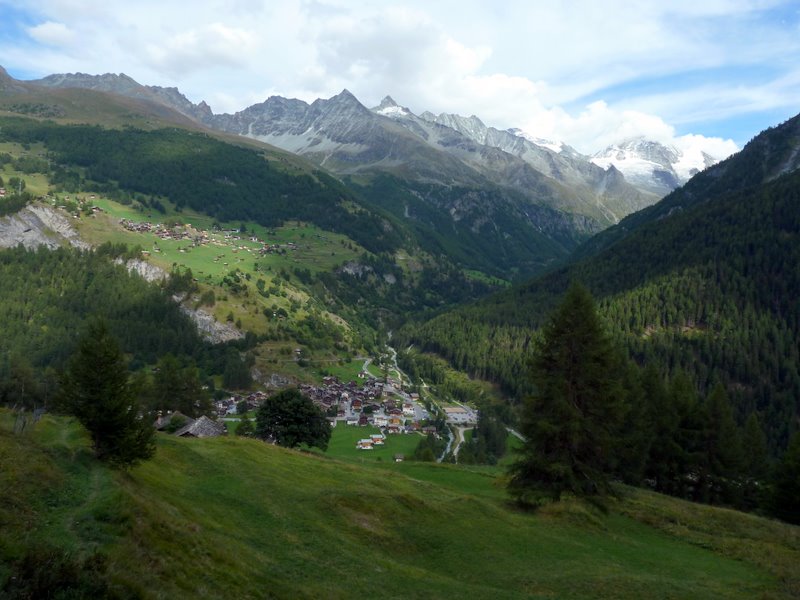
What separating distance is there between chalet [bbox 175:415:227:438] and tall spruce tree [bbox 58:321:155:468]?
148 feet

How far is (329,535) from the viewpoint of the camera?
2900 cm

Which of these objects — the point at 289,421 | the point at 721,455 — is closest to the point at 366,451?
the point at 289,421

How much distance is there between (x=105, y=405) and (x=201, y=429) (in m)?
48.3

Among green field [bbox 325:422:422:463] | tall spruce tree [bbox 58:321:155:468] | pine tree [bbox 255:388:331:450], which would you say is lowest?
green field [bbox 325:422:422:463]

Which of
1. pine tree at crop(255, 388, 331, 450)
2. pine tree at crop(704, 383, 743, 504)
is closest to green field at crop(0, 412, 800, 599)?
pine tree at crop(704, 383, 743, 504)

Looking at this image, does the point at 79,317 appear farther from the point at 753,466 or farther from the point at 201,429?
the point at 753,466

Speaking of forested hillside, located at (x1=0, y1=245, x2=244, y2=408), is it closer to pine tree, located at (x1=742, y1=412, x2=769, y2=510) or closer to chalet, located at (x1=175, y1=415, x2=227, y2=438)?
chalet, located at (x1=175, y1=415, x2=227, y2=438)

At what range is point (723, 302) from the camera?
188 metres

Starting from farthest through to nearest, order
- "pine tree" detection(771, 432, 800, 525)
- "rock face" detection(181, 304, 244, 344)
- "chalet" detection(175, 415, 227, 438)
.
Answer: "rock face" detection(181, 304, 244, 344)
"chalet" detection(175, 415, 227, 438)
"pine tree" detection(771, 432, 800, 525)

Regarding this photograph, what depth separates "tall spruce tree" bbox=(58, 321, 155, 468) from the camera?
2803 centimetres

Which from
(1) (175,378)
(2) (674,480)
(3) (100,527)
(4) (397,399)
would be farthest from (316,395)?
(3) (100,527)

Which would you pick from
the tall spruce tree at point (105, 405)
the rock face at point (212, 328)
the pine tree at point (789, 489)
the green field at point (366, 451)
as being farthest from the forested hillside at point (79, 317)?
the pine tree at point (789, 489)

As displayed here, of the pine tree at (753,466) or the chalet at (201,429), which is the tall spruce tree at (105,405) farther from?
the pine tree at (753,466)

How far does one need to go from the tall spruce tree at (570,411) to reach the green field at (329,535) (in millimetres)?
2495
